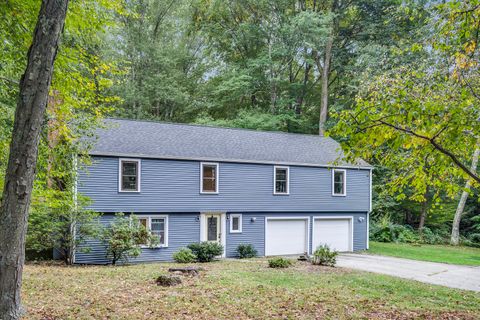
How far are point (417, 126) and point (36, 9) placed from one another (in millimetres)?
6865

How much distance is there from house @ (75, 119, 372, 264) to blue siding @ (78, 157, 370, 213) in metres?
0.04

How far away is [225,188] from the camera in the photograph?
1952 cm

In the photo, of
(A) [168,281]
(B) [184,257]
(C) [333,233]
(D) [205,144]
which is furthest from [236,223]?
(A) [168,281]

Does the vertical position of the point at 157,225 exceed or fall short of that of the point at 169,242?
it exceeds it

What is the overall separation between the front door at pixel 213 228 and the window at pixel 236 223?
25.6 inches

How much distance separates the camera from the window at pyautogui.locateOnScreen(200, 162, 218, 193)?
19.1m

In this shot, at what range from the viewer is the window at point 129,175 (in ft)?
57.2

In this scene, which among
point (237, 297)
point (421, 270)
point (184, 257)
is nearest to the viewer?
point (237, 297)

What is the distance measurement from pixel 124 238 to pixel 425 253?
1487cm

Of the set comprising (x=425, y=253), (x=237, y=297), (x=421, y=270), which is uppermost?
(x=237, y=297)

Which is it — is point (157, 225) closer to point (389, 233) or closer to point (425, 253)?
point (425, 253)

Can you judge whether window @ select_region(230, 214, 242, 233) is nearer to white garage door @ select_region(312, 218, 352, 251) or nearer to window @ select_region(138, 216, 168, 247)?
window @ select_region(138, 216, 168, 247)

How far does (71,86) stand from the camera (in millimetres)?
8539

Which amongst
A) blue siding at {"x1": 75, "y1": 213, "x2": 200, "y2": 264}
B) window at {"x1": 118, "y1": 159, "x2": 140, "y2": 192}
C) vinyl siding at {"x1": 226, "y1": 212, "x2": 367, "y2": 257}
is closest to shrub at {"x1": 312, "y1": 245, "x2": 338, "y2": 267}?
vinyl siding at {"x1": 226, "y1": 212, "x2": 367, "y2": 257}
